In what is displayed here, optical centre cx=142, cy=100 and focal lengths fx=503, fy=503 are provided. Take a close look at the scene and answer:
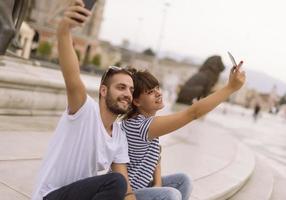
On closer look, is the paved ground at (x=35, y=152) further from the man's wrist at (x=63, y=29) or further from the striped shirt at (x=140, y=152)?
the man's wrist at (x=63, y=29)

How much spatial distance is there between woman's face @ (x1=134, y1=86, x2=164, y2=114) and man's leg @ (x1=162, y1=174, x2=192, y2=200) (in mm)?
659

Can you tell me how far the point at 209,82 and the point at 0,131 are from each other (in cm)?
1353

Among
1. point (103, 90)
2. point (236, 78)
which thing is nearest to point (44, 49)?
point (103, 90)

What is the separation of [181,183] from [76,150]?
1.17 m

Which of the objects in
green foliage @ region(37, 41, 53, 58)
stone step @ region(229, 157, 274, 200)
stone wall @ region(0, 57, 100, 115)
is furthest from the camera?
green foliage @ region(37, 41, 53, 58)

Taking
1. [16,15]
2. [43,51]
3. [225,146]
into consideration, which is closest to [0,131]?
[16,15]

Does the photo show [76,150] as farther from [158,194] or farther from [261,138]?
[261,138]

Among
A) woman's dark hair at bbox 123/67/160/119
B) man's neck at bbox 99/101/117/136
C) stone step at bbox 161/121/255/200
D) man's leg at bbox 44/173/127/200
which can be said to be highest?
woman's dark hair at bbox 123/67/160/119

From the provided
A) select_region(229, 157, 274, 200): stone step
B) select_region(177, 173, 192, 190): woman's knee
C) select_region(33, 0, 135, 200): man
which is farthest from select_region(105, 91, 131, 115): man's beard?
select_region(229, 157, 274, 200): stone step

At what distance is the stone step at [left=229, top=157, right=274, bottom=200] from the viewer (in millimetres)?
6500

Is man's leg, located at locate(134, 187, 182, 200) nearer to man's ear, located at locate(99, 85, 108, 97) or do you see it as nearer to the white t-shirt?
the white t-shirt

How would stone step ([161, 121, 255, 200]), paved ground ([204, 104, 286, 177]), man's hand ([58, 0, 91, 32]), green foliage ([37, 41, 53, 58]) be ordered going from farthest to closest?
green foliage ([37, 41, 53, 58]) → paved ground ([204, 104, 286, 177]) → stone step ([161, 121, 255, 200]) → man's hand ([58, 0, 91, 32])

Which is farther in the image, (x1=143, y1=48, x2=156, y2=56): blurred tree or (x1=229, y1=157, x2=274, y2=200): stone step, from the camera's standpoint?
(x1=143, y1=48, x2=156, y2=56): blurred tree

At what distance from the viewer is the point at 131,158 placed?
11.0 feet
